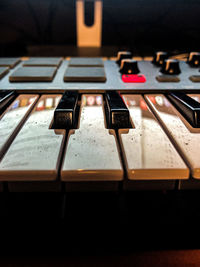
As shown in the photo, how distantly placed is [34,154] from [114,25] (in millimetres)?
820

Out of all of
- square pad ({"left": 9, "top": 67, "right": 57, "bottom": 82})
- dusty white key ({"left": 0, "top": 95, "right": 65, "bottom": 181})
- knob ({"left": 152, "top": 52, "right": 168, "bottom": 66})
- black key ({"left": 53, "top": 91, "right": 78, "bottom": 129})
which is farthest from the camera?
knob ({"left": 152, "top": 52, "right": 168, "bottom": 66})

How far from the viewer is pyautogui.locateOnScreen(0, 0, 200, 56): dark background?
93 centimetres

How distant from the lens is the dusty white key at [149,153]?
35cm

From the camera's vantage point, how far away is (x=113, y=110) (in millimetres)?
500

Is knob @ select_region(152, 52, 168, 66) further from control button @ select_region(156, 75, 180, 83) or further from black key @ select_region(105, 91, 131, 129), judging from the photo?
black key @ select_region(105, 91, 131, 129)

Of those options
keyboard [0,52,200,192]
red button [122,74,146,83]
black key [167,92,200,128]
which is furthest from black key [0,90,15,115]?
black key [167,92,200,128]

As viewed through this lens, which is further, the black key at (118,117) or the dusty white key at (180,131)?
the black key at (118,117)

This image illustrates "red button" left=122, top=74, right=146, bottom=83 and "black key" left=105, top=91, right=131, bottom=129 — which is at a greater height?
"red button" left=122, top=74, right=146, bottom=83

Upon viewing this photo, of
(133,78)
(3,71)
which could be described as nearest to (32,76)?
(3,71)

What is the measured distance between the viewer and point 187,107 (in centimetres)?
54

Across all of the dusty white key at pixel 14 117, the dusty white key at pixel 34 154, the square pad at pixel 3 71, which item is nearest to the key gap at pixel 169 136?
the dusty white key at pixel 34 154

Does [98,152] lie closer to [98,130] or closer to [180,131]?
[98,130]

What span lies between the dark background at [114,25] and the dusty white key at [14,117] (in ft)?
1.56

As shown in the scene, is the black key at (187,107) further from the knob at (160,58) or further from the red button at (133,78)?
the knob at (160,58)
